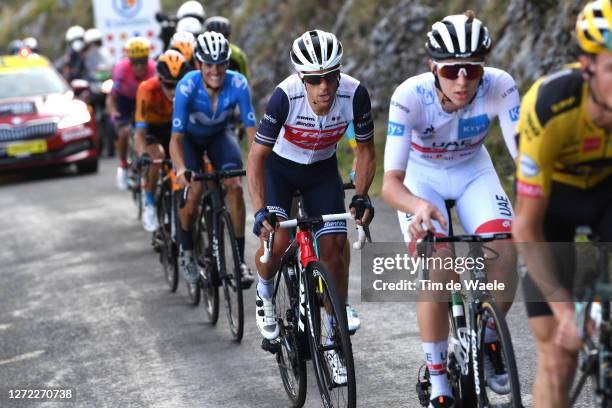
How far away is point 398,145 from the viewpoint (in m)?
5.39

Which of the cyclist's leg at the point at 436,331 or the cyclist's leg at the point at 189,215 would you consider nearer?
the cyclist's leg at the point at 436,331

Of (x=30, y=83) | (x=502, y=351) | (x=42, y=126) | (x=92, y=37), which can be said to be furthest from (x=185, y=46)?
(x=92, y=37)

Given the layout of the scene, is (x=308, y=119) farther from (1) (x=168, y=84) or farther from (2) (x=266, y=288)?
(1) (x=168, y=84)

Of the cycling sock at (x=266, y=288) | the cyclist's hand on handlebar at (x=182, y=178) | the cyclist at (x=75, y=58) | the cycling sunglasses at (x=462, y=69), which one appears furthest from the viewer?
the cyclist at (x=75, y=58)

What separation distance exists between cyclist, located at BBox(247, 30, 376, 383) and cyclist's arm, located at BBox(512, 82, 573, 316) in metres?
1.79

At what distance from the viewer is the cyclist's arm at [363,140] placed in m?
6.50

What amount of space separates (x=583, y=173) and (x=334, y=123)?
2.44 m

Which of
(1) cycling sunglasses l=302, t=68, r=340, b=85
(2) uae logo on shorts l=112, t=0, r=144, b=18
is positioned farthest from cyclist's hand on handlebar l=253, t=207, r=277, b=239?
(2) uae logo on shorts l=112, t=0, r=144, b=18

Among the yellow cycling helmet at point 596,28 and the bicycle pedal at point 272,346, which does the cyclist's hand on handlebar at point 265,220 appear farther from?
the yellow cycling helmet at point 596,28

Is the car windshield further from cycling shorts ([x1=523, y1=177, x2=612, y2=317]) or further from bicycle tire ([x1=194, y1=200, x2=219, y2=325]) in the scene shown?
cycling shorts ([x1=523, y1=177, x2=612, y2=317])

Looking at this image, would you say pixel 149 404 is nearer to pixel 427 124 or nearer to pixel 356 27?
pixel 427 124

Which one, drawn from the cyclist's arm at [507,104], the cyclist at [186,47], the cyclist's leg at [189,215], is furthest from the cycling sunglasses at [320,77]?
the cyclist at [186,47]

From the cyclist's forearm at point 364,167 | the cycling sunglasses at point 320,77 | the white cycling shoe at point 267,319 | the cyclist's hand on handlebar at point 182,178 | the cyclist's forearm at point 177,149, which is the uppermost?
the cycling sunglasses at point 320,77

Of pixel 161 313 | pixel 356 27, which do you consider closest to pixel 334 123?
pixel 161 313
